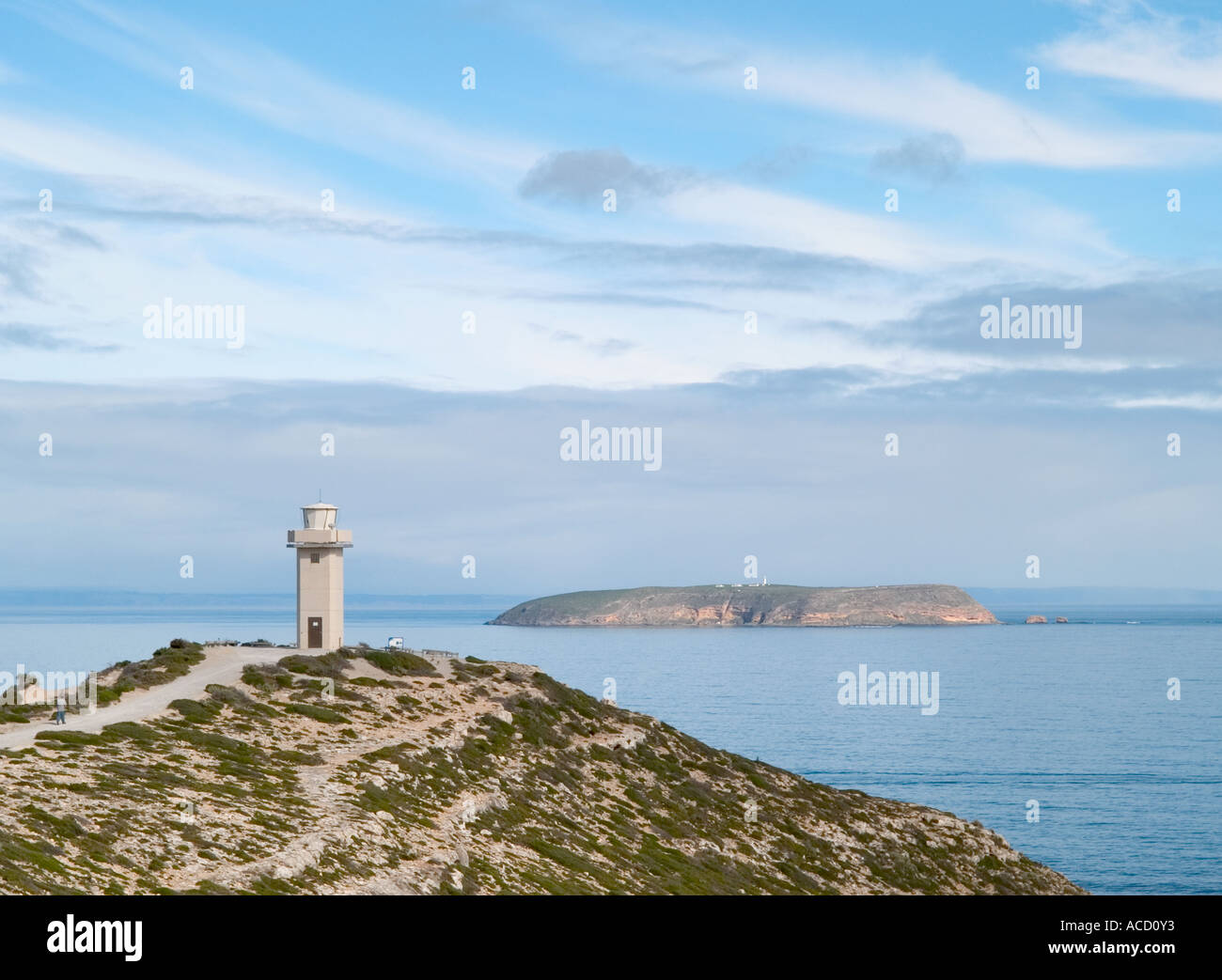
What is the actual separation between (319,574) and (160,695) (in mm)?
14432

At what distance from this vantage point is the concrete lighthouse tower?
208 feet

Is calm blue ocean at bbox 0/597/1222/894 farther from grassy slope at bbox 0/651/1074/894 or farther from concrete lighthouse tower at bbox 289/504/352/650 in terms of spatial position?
concrete lighthouse tower at bbox 289/504/352/650

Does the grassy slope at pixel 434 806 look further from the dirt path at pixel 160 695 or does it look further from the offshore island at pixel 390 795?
the dirt path at pixel 160 695

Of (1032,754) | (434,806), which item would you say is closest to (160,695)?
(434,806)

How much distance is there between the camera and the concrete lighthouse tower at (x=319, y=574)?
208 ft

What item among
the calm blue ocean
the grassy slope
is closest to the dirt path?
the grassy slope

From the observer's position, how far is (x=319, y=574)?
6397 cm

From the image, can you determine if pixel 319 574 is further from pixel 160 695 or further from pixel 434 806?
pixel 434 806

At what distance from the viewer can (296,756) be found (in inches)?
1727

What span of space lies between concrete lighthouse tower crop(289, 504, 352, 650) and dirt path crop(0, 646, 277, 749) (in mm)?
1922

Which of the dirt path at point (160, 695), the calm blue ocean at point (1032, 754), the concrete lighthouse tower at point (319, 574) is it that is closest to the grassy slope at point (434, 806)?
the dirt path at point (160, 695)

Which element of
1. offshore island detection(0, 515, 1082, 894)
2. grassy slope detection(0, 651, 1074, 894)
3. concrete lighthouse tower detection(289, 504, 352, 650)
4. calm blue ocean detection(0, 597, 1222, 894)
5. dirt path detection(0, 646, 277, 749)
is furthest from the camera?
calm blue ocean detection(0, 597, 1222, 894)

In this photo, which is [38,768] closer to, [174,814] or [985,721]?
[174,814]
